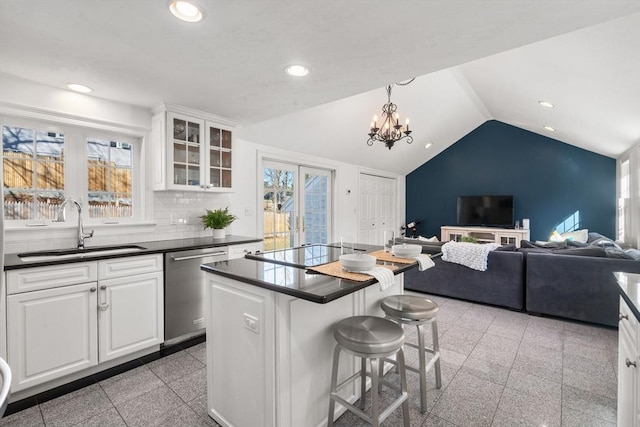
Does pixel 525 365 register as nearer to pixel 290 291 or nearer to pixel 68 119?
pixel 290 291

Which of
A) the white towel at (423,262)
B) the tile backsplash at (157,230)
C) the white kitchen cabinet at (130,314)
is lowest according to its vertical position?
the white kitchen cabinet at (130,314)

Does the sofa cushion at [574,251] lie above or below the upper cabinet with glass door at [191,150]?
below

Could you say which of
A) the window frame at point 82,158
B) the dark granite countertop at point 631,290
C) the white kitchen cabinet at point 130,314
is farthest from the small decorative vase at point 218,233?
the dark granite countertop at point 631,290

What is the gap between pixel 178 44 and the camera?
6.50ft

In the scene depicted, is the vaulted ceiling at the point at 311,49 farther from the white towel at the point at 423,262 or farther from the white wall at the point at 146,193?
the white towel at the point at 423,262

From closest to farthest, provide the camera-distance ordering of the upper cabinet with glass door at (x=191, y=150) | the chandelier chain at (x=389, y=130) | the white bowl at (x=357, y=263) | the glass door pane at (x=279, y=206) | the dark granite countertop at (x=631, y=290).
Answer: the dark granite countertop at (x=631, y=290) → the white bowl at (x=357, y=263) → the upper cabinet with glass door at (x=191, y=150) → the chandelier chain at (x=389, y=130) → the glass door pane at (x=279, y=206)

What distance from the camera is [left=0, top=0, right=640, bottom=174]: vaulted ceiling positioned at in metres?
1.63

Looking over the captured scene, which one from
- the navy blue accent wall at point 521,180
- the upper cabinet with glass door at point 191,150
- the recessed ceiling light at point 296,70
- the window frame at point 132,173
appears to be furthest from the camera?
the navy blue accent wall at point 521,180

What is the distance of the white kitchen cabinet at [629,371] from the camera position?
1.29 m

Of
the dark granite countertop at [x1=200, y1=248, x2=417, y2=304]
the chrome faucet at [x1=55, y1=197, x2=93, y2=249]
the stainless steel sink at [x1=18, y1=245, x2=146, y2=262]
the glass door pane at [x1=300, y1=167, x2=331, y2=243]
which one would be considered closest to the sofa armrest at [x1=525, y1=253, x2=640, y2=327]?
the dark granite countertop at [x1=200, y1=248, x2=417, y2=304]

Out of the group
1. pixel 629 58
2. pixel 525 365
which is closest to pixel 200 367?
pixel 525 365

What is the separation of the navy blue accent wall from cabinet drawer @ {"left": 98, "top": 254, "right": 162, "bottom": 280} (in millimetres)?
6851

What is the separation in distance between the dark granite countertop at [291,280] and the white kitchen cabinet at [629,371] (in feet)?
3.35

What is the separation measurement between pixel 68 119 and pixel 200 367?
2398mm
